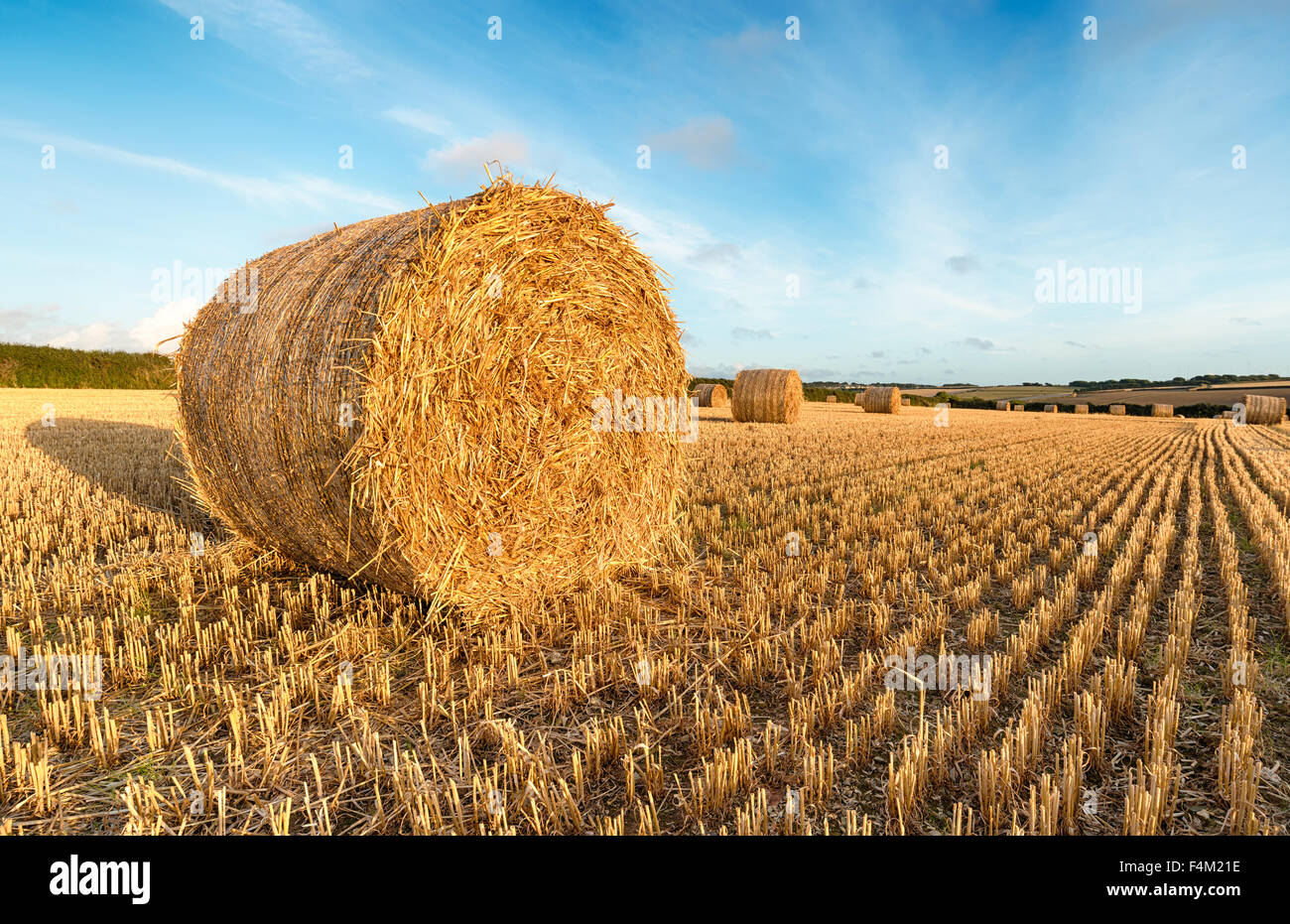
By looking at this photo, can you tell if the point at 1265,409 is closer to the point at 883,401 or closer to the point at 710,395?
the point at 883,401

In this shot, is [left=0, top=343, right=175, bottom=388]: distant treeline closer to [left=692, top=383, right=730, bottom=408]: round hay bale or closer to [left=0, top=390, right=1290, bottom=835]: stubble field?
[left=692, top=383, right=730, bottom=408]: round hay bale

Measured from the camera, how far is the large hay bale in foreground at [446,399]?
387 centimetres

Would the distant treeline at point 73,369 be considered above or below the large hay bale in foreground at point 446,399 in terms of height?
above

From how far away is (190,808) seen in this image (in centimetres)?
243

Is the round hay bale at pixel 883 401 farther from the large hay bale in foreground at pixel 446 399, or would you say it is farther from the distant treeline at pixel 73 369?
the distant treeline at pixel 73 369

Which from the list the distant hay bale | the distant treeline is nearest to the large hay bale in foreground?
the distant treeline

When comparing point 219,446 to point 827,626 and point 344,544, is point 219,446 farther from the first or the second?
point 827,626

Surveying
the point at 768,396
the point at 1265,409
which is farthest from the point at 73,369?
the point at 1265,409

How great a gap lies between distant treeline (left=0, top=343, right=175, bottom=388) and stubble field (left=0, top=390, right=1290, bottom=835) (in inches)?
1380

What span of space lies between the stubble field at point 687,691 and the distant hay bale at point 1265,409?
3986cm

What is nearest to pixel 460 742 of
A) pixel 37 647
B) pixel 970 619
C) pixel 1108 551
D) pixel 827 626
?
pixel 827 626

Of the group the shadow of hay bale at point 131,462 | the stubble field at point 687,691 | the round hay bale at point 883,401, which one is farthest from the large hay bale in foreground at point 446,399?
the round hay bale at point 883,401

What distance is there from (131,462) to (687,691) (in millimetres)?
9750
